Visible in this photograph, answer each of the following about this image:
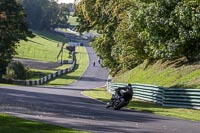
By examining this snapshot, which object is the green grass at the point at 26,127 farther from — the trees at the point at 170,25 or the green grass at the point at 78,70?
the green grass at the point at 78,70

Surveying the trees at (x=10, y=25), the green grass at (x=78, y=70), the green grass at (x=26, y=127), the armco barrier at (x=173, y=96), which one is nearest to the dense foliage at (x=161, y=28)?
the armco barrier at (x=173, y=96)

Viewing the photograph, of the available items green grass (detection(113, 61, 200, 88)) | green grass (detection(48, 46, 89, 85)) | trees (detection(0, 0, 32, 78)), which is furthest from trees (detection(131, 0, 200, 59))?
green grass (detection(48, 46, 89, 85))

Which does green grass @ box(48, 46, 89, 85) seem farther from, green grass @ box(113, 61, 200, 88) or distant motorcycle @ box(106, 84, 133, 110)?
distant motorcycle @ box(106, 84, 133, 110)

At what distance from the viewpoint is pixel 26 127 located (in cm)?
1426

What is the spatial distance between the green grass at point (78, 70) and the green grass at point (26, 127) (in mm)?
57987

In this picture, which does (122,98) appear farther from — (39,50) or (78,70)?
(39,50)

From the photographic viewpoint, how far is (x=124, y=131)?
14203 millimetres

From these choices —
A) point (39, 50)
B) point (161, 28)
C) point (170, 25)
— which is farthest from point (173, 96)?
point (39, 50)

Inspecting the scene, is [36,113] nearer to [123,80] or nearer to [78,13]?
[123,80]

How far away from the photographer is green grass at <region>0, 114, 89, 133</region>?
1359 centimetres

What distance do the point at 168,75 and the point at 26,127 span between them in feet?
68.4

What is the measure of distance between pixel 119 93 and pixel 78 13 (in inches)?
1572

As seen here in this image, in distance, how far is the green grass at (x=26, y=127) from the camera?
1359cm

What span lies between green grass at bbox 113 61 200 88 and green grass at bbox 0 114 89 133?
1332 centimetres
